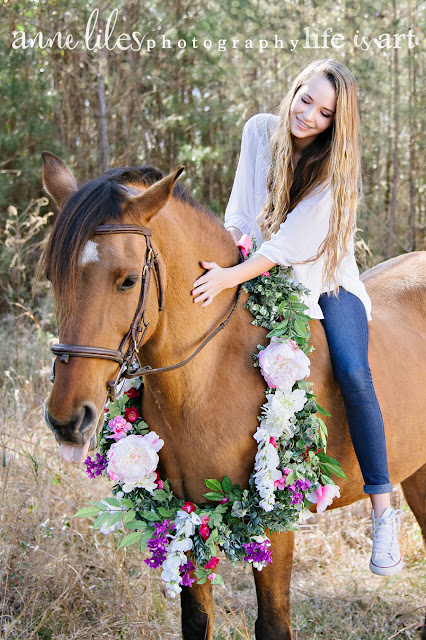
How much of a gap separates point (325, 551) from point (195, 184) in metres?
7.66

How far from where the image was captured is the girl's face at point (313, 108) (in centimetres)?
231

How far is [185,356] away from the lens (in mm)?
2027

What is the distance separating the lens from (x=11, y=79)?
28.6 feet

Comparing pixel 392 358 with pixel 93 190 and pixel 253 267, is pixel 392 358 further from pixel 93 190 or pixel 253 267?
pixel 93 190

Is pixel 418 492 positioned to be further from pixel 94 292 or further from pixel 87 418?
pixel 94 292

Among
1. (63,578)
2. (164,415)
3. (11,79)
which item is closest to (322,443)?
(164,415)

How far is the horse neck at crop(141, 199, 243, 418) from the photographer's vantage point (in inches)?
77.0

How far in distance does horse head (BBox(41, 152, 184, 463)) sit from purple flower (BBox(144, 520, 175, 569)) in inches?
21.6

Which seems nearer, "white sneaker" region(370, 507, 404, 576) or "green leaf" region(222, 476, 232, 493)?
"green leaf" region(222, 476, 232, 493)

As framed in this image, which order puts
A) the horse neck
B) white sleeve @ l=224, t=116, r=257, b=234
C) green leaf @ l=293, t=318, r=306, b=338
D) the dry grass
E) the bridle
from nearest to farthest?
the bridle, the horse neck, green leaf @ l=293, t=318, r=306, b=338, white sleeve @ l=224, t=116, r=257, b=234, the dry grass

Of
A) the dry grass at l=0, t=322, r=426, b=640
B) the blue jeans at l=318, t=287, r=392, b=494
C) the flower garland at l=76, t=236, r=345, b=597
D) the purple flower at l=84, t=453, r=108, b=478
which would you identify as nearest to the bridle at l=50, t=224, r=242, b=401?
the flower garland at l=76, t=236, r=345, b=597

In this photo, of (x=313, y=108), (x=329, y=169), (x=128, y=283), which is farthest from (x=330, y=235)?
(x=128, y=283)

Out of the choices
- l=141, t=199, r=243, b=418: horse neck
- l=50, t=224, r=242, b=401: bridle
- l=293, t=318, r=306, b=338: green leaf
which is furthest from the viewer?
l=293, t=318, r=306, b=338: green leaf

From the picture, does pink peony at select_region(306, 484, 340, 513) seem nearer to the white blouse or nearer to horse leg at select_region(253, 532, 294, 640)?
horse leg at select_region(253, 532, 294, 640)
